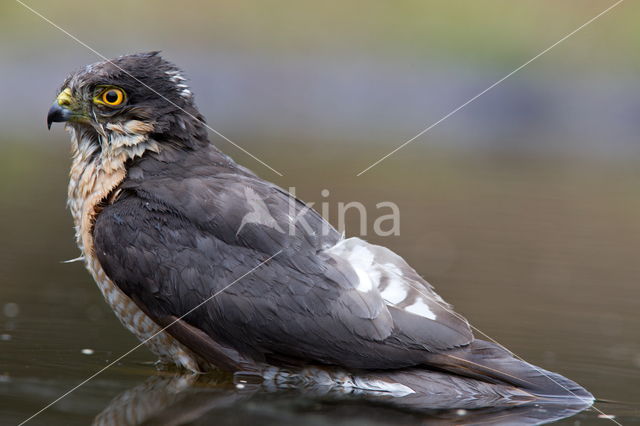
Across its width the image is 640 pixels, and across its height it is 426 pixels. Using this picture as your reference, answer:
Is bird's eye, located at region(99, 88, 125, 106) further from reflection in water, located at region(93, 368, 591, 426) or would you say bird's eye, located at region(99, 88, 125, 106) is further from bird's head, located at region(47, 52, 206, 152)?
reflection in water, located at region(93, 368, 591, 426)

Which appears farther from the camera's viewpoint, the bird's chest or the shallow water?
the bird's chest

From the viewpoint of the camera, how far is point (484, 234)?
13.2 m

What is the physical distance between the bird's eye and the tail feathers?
9.57 feet

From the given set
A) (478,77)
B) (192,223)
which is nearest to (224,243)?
(192,223)

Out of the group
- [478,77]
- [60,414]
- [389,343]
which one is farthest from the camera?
[478,77]

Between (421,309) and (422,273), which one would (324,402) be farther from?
(422,273)

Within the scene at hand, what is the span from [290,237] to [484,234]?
20.9 ft

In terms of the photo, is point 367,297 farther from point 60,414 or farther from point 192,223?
point 60,414

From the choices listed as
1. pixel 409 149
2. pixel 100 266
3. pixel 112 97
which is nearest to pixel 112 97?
pixel 112 97

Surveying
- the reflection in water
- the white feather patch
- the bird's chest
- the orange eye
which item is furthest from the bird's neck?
the white feather patch

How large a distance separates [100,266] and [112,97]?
4.23ft

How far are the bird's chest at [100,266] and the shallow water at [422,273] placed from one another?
187mm

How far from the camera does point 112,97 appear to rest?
785 cm

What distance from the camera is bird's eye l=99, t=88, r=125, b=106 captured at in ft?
25.7
